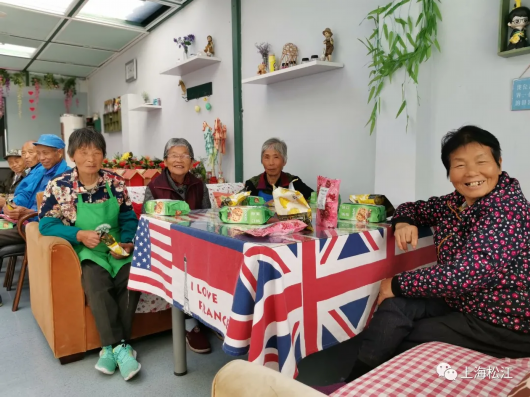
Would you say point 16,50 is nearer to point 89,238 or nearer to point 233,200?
point 89,238

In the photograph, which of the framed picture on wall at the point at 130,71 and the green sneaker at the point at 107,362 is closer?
the green sneaker at the point at 107,362

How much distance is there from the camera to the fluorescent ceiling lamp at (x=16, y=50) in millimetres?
5652

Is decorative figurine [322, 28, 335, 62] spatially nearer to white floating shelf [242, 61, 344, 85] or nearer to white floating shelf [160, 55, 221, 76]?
white floating shelf [242, 61, 344, 85]

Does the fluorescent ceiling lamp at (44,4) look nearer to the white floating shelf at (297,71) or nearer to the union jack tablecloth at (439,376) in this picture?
the white floating shelf at (297,71)

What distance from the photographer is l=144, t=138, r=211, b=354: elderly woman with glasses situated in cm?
222

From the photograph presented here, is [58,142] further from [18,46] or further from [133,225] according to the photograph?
[18,46]

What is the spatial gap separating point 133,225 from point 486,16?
2145 mm

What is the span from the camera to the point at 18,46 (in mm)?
5605

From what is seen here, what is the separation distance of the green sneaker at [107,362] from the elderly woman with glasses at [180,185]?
0.40m

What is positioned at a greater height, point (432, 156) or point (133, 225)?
point (432, 156)

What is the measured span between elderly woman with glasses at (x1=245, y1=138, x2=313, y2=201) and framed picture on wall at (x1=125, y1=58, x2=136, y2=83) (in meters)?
3.67

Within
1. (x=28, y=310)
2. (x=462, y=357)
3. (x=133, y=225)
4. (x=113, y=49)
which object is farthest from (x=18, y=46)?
(x=462, y=357)

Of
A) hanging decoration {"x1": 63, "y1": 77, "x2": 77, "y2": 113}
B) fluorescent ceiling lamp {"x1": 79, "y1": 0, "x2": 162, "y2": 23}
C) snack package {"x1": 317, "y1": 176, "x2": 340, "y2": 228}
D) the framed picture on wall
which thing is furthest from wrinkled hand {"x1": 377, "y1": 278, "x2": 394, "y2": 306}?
hanging decoration {"x1": 63, "y1": 77, "x2": 77, "y2": 113}

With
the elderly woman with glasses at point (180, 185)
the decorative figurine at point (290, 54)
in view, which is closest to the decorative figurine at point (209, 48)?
the decorative figurine at point (290, 54)
